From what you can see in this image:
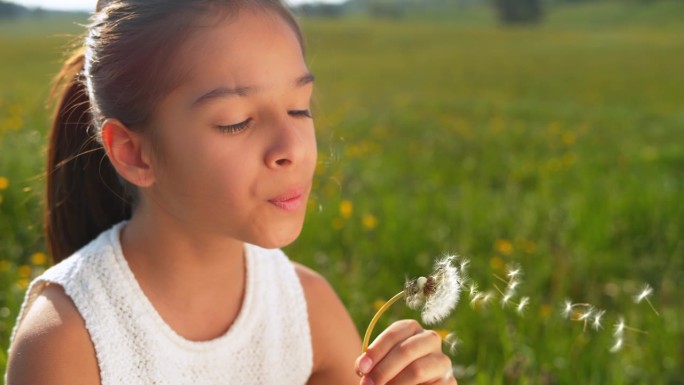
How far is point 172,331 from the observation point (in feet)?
5.59

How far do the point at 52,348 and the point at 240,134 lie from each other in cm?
51

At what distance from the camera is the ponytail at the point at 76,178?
1.88m

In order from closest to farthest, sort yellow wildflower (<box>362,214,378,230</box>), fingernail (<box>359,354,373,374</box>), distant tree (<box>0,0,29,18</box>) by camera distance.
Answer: fingernail (<box>359,354,373,374</box>)
yellow wildflower (<box>362,214,378,230</box>)
distant tree (<box>0,0,29,18</box>)

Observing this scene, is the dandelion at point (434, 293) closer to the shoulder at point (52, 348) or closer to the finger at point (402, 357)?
the finger at point (402, 357)

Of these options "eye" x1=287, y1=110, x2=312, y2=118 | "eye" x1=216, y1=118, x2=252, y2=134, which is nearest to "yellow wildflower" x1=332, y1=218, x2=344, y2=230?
"eye" x1=287, y1=110, x2=312, y2=118

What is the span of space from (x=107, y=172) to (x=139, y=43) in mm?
445

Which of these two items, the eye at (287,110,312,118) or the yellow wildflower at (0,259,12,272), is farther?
the yellow wildflower at (0,259,12,272)

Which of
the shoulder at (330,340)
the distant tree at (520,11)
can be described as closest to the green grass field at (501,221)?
the shoulder at (330,340)

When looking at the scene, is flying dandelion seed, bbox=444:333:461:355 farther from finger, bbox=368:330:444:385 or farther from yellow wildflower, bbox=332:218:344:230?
yellow wildflower, bbox=332:218:344:230

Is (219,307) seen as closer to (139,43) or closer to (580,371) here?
(139,43)

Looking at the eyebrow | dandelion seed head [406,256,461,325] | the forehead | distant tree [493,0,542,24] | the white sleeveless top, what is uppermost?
the forehead

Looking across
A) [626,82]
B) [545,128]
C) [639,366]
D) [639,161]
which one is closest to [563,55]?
[626,82]

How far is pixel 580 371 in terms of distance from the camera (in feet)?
8.16

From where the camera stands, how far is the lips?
1551mm
